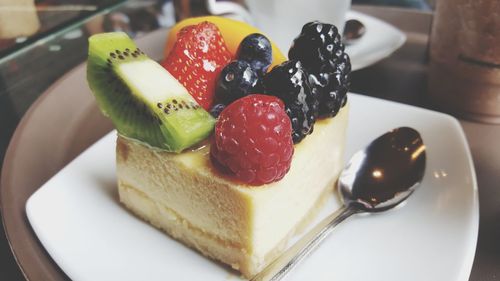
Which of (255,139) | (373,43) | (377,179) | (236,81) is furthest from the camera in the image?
(373,43)

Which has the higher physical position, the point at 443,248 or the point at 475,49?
the point at 475,49

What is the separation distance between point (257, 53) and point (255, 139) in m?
0.23

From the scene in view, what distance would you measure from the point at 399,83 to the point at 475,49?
12.0 inches

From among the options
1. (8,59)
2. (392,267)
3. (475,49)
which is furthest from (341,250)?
(8,59)

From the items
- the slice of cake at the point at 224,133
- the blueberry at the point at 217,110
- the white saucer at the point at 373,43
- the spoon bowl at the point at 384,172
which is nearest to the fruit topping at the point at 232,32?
the slice of cake at the point at 224,133

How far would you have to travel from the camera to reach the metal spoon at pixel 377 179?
0.96 metres

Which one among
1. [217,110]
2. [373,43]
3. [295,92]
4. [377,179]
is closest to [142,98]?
[217,110]

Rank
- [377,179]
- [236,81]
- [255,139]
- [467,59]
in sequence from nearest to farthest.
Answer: [255,139] < [236,81] < [377,179] < [467,59]

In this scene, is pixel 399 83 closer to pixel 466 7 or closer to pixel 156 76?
pixel 466 7

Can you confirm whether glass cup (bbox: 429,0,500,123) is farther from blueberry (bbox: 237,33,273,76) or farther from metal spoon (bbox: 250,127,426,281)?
blueberry (bbox: 237,33,273,76)

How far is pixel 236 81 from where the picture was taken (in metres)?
0.89

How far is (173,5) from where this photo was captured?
7.11 feet

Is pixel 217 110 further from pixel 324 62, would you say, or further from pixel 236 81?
pixel 324 62

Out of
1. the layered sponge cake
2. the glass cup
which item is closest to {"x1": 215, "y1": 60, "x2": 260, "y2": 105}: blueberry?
the layered sponge cake
